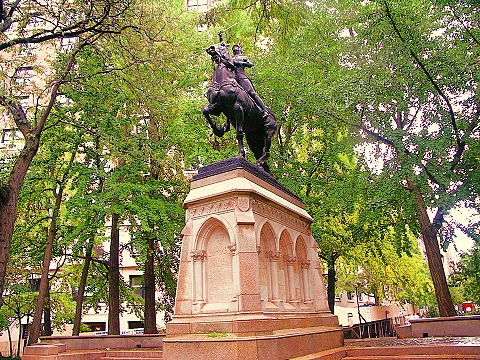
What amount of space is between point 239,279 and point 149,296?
13.8m

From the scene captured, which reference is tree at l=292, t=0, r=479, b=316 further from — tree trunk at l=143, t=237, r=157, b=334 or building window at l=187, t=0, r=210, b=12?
building window at l=187, t=0, r=210, b=12

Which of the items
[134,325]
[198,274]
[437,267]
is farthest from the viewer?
[134,325]

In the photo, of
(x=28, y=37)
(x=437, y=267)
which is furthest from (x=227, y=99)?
(x=437, y=267)

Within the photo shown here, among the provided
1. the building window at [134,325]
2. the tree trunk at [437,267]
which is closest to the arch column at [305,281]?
the tree trunk at [437,267]

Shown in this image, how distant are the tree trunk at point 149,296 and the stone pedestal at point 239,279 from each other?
1124cm

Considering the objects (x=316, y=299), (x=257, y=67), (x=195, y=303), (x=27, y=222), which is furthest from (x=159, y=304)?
(x=195, y=303)

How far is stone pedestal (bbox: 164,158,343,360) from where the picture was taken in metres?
8.64

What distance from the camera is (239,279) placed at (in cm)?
902

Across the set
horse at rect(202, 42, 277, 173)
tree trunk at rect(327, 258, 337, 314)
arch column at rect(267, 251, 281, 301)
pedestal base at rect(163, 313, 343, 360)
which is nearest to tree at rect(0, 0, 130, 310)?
horse at rect(202, 42, 277, 173)

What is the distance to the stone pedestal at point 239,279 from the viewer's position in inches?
340

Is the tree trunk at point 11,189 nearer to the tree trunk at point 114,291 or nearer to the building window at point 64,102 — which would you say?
the building window at point 64,102

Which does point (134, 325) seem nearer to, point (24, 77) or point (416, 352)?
point (24, 77)

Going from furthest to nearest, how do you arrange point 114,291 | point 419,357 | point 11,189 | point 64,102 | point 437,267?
1. point 64,102
2. point 114,291
3. point 437,267
4. point 11,189
5. point 419,357

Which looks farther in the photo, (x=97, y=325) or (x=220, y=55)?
(x=97, y=325)
